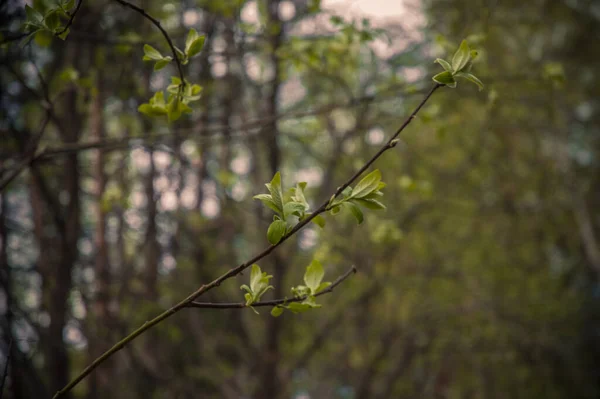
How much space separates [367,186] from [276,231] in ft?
0.71

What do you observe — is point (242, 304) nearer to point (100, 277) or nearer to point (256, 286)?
point (256, 286)

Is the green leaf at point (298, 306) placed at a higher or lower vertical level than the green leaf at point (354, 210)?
lower

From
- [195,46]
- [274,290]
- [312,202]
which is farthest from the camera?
[312,202]

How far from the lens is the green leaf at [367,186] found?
0.96 m

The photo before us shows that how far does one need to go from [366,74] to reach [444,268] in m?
2.72

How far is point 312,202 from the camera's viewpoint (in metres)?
4.43

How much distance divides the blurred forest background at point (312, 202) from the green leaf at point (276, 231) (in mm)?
1206

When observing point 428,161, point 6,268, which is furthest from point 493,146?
point 6,268

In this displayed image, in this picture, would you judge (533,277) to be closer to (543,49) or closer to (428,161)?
(428,161)

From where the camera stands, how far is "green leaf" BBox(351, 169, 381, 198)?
0.96 meters

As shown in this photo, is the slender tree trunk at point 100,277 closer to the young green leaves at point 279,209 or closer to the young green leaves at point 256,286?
the young green leaves at point 256,286

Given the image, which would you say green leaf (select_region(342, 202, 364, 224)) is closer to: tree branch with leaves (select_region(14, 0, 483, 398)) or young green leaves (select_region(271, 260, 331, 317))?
tree branch with leaves (select_region(14, 0, 483, 398))

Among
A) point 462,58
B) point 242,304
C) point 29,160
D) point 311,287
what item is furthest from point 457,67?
point 29,160

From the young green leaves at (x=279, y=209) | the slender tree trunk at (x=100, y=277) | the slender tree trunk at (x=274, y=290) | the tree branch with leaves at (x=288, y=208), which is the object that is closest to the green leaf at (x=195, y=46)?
the tree branch with leaves at (x=288, y=208)
